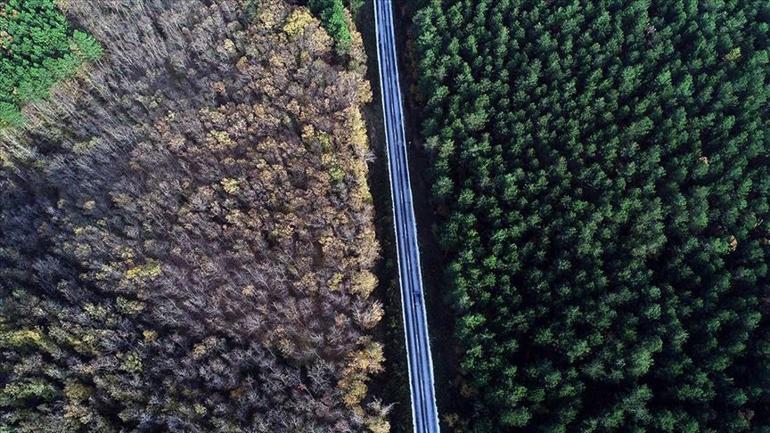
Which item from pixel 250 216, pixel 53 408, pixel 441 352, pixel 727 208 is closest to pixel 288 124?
pixel 250 216

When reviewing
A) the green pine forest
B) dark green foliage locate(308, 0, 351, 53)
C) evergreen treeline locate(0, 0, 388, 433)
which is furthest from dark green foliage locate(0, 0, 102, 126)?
dark green foliage locate(308, 0, 351, 53)

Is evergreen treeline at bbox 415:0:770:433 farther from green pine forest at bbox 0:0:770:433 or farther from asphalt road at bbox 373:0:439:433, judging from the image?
asphalt road at bbox 373:0:439:433

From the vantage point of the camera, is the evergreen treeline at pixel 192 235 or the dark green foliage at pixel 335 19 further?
the dark green foliage at pixel 335 19

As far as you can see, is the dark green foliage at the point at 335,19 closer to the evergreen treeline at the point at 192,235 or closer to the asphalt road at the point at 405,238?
the evergreen treeline at the point at 192,235

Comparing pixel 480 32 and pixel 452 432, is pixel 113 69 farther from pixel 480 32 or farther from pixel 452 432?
pixel 452 432

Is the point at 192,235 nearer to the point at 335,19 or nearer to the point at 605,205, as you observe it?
the point at 335,19

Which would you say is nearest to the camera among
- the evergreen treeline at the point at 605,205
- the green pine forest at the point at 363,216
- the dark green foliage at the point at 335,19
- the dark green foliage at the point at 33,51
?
the green pine forest at the point at 363,216

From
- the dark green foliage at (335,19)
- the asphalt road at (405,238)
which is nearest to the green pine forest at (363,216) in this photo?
the dark green foliage at (335,19)

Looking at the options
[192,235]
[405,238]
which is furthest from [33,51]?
[405,238]
